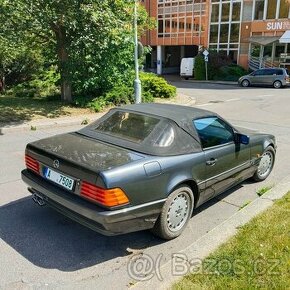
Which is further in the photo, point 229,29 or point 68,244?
point 229,29

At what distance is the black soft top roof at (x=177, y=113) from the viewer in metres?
4.30

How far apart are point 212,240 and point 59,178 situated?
176 cm

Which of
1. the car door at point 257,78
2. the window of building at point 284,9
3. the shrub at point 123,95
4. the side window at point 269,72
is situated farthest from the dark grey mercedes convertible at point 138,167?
the window of building at point 284,9

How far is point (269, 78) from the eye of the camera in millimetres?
25281

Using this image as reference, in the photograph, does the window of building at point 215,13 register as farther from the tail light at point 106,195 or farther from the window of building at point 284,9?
the tail light at point 106,195

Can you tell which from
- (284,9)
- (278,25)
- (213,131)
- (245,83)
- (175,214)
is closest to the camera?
(175,214)

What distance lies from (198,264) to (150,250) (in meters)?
0.64

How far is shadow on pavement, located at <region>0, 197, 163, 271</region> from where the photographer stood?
3.60m

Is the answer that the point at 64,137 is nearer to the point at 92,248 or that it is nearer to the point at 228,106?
the point at 92,248

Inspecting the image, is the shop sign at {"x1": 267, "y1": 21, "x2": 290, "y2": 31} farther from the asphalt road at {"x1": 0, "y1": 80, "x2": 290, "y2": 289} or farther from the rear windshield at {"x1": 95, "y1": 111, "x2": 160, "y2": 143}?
the rear windshield at {"x1": 95, "y1": 111, "x2": 160, "y2": 143}

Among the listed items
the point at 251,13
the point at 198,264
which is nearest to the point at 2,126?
the point at 198,264

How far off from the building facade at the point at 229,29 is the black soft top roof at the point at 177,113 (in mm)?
27319

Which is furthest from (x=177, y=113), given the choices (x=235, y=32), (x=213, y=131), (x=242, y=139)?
(x=235, y=32)

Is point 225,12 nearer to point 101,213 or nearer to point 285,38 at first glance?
point 285,38
